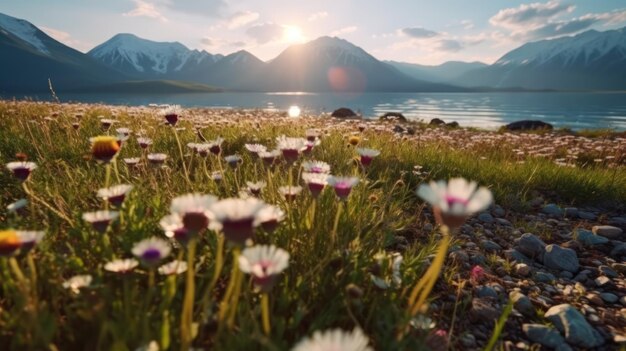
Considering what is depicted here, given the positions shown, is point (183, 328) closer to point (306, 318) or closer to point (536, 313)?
point (306, 318)

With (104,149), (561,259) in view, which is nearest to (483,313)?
(561,259)

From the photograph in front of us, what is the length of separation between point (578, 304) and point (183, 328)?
9.66 feet

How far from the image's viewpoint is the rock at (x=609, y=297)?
3057mm

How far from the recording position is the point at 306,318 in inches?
78.3

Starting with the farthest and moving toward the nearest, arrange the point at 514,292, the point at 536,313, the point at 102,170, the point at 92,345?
the point at 102,170 < the point at 514,292 < the point at 536,313 < the point at 92,345


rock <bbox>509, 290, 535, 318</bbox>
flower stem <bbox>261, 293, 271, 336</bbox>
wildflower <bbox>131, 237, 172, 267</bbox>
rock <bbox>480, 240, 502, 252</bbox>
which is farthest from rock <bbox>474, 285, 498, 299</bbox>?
wildflower <bbox>131, 237, 172, 267</bbox>

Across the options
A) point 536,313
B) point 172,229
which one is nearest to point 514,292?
point 536,313

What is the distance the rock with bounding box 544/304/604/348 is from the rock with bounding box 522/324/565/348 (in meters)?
0.08

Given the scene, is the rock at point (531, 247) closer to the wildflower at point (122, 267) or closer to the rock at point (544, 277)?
the rock at point (544, 277)

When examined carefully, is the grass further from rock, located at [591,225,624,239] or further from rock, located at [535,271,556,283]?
rock, located at [591,225,624,239]

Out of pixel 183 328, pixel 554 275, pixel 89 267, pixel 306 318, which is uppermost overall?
pixel 183 328

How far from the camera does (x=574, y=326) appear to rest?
2.51 m

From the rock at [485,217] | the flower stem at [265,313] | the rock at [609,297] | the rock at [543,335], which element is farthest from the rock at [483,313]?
the rock at [485,217]

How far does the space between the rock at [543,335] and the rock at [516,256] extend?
1168 mm
